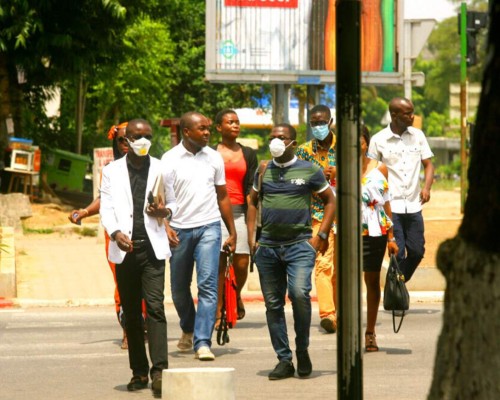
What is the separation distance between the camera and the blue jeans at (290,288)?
955 cm

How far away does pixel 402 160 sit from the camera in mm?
12297

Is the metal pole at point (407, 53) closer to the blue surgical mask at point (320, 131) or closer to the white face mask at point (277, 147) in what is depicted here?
the blue surgical mask at point (320, 131)

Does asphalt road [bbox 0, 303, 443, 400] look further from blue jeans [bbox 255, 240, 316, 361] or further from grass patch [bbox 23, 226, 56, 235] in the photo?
grass patch [bbox 23, 226, 56, 235]

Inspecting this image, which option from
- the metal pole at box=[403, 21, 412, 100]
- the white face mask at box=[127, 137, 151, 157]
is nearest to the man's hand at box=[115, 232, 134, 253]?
the white face mask at box=[127, 137, 151, 157]

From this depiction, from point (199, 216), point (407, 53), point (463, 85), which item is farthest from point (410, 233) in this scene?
point (463, 85)

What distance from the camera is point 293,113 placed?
85.7 m

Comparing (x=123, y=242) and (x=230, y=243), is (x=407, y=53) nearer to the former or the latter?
(x=230, y=243)

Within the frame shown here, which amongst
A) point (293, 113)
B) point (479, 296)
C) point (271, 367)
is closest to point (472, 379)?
point (479, 296)

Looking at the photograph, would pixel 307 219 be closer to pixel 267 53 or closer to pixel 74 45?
pixel 267 53

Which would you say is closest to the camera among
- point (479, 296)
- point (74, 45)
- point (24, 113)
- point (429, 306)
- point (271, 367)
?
point (479, 296)

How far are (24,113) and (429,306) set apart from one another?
23183mm

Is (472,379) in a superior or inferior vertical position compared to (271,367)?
superior

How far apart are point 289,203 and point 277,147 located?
406 mm

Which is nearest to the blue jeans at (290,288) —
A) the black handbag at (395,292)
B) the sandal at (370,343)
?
the black handbag at (395,292)
